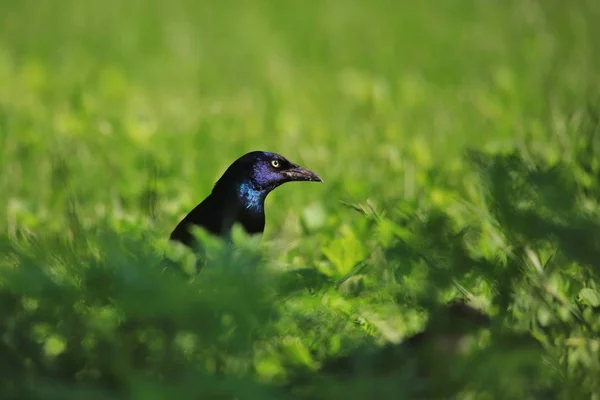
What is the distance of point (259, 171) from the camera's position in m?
4.13

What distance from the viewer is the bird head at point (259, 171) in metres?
4.11

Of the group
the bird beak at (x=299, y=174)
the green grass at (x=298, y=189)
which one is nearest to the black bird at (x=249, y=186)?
the bird beak at (x=299, y=174)

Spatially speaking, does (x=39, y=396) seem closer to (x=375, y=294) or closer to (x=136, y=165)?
(x=375, y=294)

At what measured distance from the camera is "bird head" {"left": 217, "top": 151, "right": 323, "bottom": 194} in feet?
13.5

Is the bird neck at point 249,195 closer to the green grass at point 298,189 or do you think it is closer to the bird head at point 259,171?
the bird head at point 259,171

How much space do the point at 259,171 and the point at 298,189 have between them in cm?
114

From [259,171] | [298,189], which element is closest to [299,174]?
[259,171]

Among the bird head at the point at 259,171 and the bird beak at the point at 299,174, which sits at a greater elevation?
the bird head at the point at 259,171

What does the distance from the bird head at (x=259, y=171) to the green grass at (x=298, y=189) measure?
25 centimetres

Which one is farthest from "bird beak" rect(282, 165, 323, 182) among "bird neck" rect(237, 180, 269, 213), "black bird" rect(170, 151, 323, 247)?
"bird neck" rect(237, 180, 269, 213)

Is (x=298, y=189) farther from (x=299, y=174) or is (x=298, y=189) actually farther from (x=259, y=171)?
(x=259, y=171)

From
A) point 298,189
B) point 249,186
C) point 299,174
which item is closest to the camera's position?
point 249,186

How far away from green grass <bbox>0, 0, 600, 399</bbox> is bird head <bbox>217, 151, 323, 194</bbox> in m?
0.25

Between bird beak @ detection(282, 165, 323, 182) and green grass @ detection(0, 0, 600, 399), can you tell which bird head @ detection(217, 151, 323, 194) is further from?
green grass @ detection(0, 0, 600, 399)
